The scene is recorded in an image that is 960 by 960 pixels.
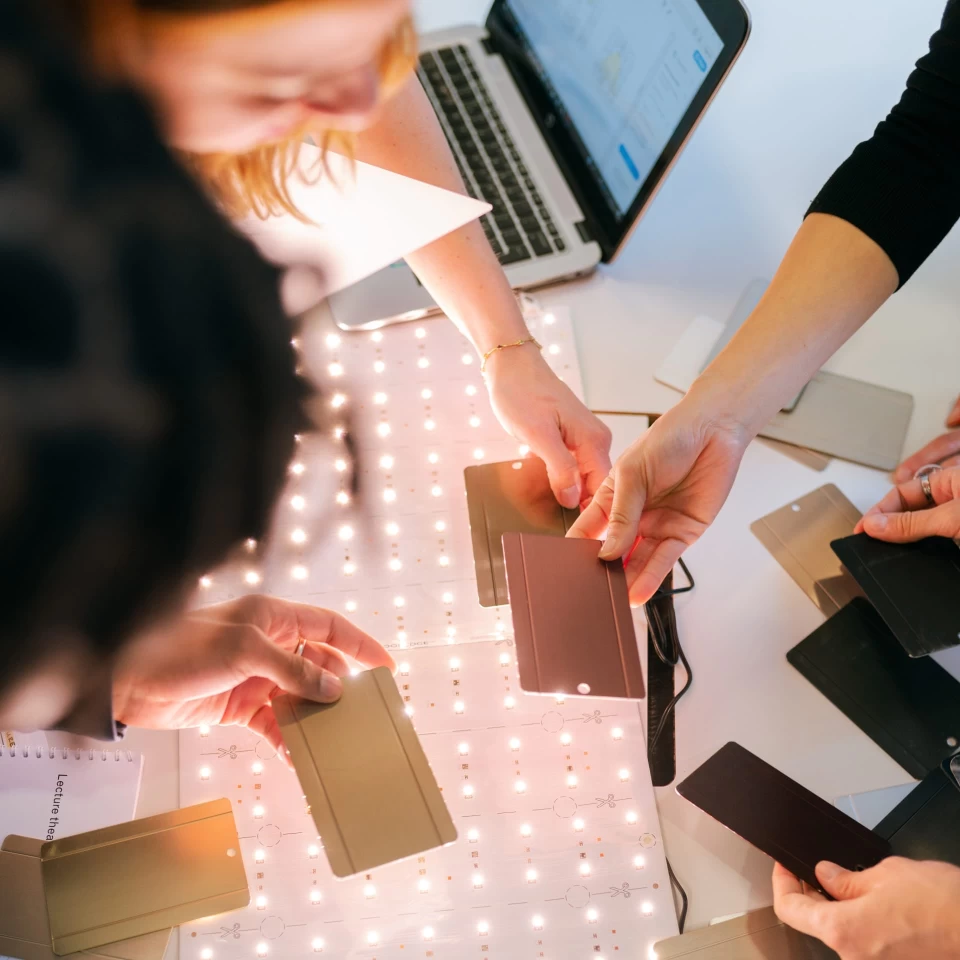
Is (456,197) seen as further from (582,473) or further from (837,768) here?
(837,768)

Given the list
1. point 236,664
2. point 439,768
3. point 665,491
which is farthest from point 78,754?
point 665,491

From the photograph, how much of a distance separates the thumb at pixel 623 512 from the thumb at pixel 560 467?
8 cm

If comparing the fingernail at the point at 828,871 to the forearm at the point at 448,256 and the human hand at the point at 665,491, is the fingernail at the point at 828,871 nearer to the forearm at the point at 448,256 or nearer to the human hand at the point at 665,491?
the human hand at the point at 665,491

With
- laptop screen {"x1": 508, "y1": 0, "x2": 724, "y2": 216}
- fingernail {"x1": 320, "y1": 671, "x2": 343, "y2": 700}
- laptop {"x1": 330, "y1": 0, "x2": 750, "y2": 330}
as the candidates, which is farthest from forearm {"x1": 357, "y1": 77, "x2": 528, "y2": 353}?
fingernail {"x1": 320, "y1": 671, "x2": 343, "y2": 700}

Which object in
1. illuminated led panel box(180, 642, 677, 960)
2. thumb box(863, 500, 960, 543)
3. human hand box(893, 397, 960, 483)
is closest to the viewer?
illuminated led panel box(180, 642, 677, 960)

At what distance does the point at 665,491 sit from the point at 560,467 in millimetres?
134

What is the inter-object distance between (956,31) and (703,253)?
1.60 feet

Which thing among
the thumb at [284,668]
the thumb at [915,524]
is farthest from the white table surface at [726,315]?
the thumb at [284,668]

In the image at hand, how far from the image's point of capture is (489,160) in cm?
143

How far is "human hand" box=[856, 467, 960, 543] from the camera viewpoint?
103cm

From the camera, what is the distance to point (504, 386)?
1.15m

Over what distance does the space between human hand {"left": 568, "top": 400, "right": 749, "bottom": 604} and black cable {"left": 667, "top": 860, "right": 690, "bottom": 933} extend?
0.30 meters

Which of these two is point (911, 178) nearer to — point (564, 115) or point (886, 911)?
point (564, 115)

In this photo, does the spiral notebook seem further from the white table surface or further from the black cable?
the black cable
